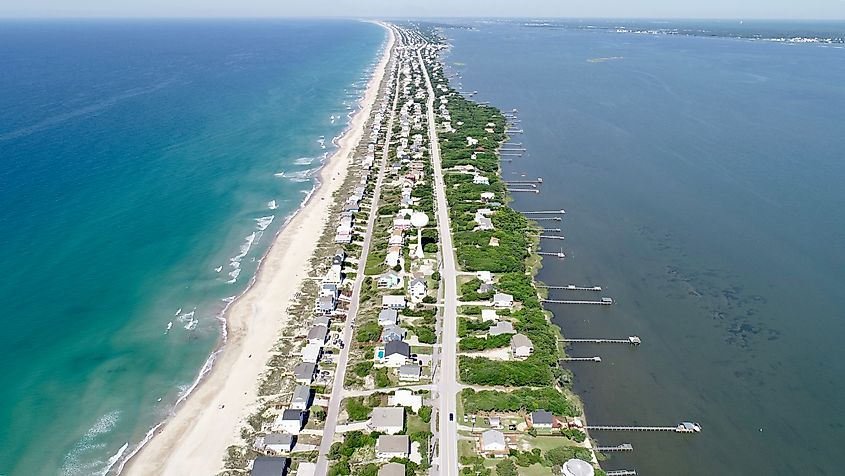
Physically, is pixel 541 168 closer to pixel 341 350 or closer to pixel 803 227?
pixel 803 227

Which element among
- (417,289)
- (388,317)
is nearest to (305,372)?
(388,317)

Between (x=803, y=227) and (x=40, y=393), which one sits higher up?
(x=803, y=227)

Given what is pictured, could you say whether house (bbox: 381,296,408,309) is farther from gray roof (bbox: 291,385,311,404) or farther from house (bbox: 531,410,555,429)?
house (bbox: 531,410,555,429)

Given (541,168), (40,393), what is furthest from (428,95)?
(40,393)

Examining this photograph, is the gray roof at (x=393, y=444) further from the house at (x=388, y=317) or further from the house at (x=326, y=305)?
the house at (x=326, y=305)

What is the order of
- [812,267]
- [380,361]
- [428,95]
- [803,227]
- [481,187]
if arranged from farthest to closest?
1. [428,95]
2. [481,187]
3. [803,227]
4. [812,267]
5. [380,361]

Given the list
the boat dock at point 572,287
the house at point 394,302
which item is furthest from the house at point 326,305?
the boat dock at point 572,287

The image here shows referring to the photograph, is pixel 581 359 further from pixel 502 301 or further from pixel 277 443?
pixel 277 443
